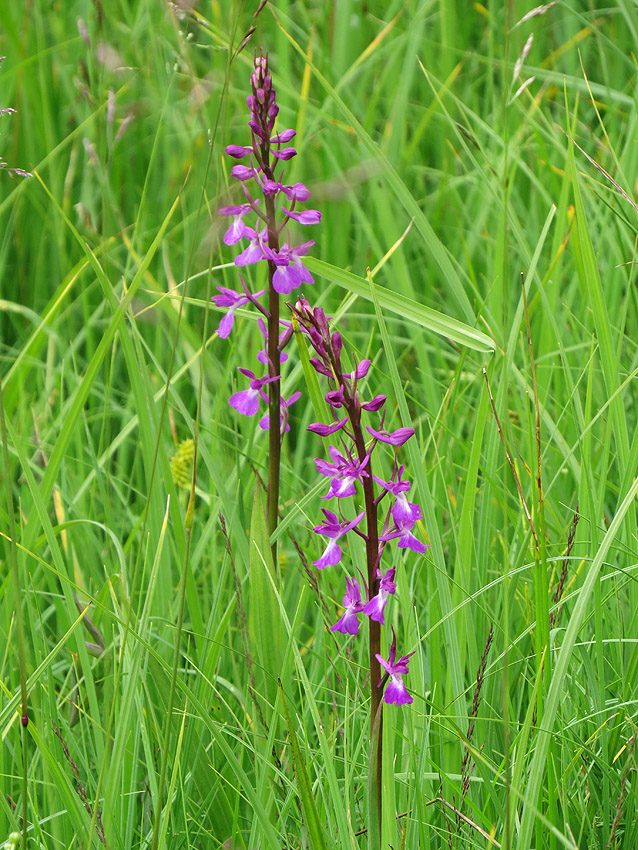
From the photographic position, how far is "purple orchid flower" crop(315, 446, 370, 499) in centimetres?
117

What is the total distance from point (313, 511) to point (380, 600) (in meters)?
1.05

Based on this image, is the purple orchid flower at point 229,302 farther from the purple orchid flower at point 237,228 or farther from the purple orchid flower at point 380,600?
the purple orchid flower at point 380,600

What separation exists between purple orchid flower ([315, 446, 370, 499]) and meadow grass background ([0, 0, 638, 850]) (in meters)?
0.19

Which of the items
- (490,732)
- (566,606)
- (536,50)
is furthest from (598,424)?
(536,50)

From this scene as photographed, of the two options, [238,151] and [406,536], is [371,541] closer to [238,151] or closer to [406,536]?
[406,536]

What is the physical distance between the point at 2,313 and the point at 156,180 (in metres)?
0.92

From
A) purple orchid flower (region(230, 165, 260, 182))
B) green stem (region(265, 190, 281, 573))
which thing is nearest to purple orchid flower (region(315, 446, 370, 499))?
green stem (region(265, 190, 281, 573))

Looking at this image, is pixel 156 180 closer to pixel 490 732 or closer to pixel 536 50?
pixel 536 50

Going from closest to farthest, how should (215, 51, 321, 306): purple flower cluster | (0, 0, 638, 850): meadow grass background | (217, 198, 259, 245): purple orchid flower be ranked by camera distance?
1. (0, 0, 638, 850): meadow grass background
2. (215, 51, 321, 306): purple flower cluster
3. (217, 198, 259, 245): purple orchid flower

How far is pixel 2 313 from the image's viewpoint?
354cm

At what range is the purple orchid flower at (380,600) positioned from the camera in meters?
1.16

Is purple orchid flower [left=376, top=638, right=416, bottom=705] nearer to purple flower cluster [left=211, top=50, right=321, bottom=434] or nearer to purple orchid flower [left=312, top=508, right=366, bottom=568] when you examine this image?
purple orchid flower [left=312, top=508, right=366, bottom=568]

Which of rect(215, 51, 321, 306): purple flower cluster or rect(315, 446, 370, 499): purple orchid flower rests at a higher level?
rect(215, 51, 321, 306): purple flower cluster

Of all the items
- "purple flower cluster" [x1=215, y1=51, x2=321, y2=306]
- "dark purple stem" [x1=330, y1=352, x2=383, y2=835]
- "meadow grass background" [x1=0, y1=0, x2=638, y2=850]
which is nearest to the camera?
"dark purple stem" [x1=330, y1=352, x2=383, y2=835]
